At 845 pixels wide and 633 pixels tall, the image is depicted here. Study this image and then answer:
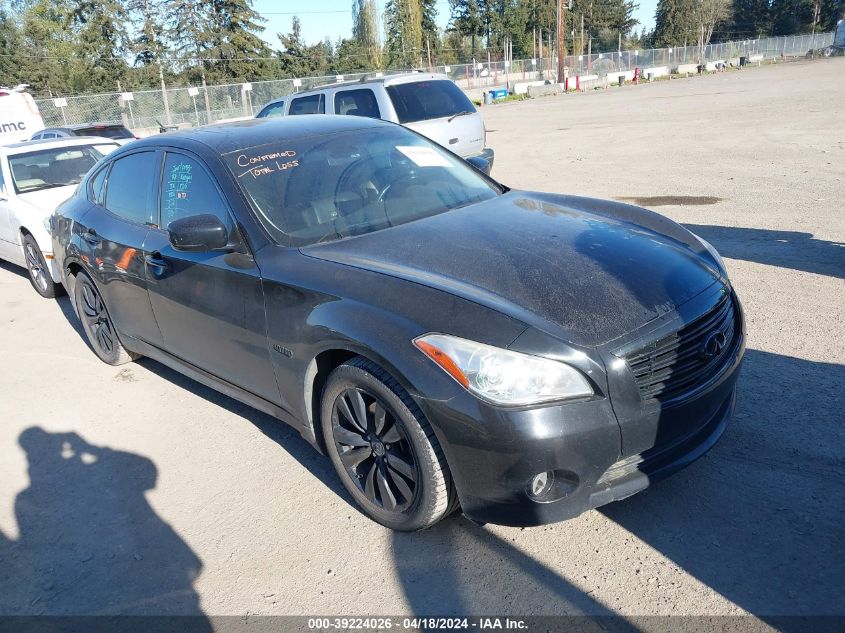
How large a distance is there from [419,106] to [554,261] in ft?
25.3

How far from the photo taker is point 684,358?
2.70 m

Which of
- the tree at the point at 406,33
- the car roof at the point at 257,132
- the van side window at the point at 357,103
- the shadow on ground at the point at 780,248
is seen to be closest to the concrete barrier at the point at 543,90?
the tree at the point at 406,33

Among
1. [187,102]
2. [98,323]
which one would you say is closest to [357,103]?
[98,323]

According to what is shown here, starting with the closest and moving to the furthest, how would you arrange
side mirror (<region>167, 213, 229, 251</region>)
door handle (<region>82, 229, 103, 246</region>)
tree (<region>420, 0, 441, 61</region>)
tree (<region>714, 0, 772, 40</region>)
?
side mirror (<region>167, 213, 229, 251</region>)
door handle (<region>82, 229, 103, 246</region>)
tree (<region>420, 0, 441, 61</region>)
tree (<region>714, 0, 772, 40</region>)

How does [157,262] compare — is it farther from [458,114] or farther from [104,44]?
[104,44]

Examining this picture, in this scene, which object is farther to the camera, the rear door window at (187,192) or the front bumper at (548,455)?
the rear door window at (187,192)

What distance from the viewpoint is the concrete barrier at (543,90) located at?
146 feet

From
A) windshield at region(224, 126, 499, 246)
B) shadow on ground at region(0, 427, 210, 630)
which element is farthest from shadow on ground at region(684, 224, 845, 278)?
shadow on ground at region(0, 427, 210, 630)

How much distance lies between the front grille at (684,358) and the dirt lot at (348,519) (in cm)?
61

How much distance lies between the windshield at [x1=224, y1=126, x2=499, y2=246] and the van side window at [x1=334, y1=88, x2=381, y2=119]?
600 centimetres

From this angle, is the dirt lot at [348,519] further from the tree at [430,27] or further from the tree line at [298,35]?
the tree at [430,27]

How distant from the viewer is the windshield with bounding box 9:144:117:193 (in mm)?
8109

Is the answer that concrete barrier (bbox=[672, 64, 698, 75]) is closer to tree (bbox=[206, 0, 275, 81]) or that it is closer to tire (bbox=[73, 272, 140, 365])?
tree (bbox=[206, 0, 275, 81])

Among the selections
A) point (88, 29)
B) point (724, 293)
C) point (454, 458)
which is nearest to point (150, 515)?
point (454, 458)
